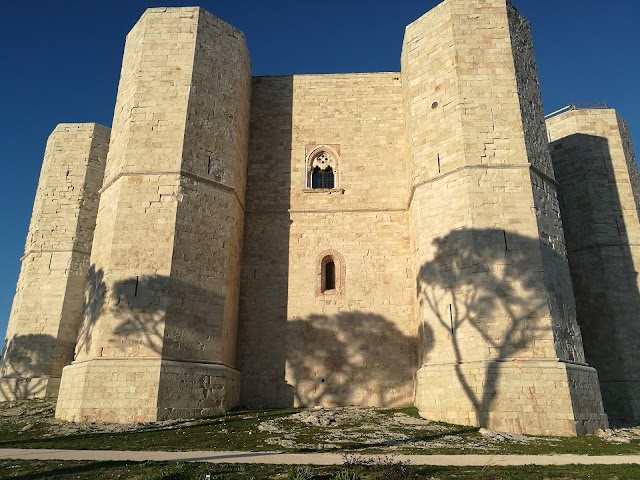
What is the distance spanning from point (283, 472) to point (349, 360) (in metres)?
8.17

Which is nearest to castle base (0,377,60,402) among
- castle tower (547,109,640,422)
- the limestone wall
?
Result: the limestone wall

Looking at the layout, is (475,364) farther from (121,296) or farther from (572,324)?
(121,296)

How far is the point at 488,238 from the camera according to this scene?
12.3 meters

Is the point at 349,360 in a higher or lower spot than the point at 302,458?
higher

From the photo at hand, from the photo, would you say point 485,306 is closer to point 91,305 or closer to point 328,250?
point 328,250

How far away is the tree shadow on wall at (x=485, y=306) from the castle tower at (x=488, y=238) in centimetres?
2

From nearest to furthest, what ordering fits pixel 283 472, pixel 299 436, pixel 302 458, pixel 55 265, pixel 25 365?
1. pixel 283 472
2. pixel 302 458
3. pixel 299 436
4. pixel 25 365
5. pixel 55 265

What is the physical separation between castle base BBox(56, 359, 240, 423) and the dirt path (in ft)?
10.0

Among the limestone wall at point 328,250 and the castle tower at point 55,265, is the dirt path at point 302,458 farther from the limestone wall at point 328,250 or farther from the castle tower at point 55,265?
the castle tower at point 55,265

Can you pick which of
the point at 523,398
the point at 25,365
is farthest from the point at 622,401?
the point at 25,365

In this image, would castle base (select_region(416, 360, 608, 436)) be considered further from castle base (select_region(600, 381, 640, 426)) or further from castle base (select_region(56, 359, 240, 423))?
castle base (select_region(56, 359, 240, 423))

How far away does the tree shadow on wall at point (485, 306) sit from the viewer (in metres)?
11.4

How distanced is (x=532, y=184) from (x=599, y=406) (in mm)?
5498

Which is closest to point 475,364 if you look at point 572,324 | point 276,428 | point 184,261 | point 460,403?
point 460,403
